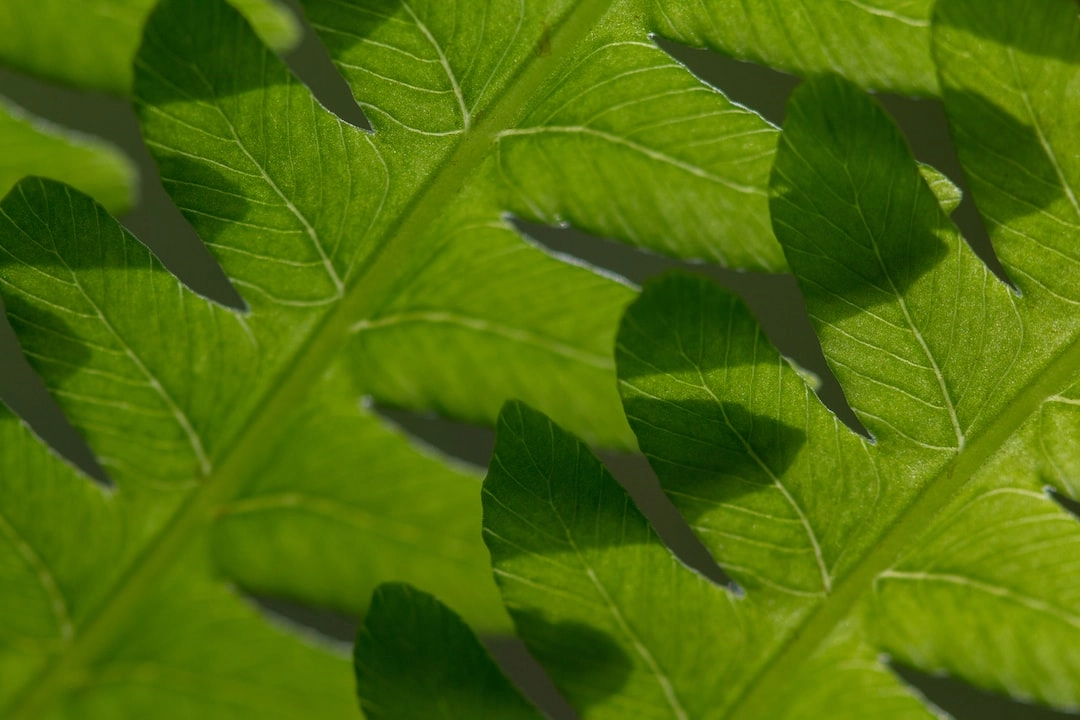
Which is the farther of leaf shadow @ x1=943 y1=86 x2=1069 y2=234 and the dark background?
the dark background

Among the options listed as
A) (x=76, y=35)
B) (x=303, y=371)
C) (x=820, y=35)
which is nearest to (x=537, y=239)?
(x=76, y=35)

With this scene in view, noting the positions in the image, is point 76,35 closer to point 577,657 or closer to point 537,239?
point 577,657

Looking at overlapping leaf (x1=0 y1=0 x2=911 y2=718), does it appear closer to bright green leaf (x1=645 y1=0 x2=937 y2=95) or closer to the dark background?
bright green leaf (x1=645 y1=0 x2=937 y2=95)

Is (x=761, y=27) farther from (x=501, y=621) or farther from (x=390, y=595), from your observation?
(x=501, y=621)

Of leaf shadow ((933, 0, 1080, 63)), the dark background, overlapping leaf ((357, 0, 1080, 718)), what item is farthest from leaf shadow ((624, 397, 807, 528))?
the dark background

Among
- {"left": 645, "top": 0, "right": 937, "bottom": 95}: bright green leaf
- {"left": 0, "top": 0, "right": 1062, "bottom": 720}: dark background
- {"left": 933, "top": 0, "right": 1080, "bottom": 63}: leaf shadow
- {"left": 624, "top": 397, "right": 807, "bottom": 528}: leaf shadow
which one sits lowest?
{"left": 0, "top": 0, "right": 1062, "bottom": 720}: dark background

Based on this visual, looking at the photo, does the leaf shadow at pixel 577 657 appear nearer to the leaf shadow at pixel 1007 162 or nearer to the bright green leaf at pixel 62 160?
the leaf shadow at pixel 1007 162

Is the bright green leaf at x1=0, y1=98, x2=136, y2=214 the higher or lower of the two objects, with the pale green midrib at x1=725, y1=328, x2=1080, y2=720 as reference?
lower
